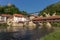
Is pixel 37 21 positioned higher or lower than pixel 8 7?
lower

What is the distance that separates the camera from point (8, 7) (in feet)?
439

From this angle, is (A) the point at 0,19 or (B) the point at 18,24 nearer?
(B) the point at 18,24

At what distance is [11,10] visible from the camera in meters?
Answer: 131

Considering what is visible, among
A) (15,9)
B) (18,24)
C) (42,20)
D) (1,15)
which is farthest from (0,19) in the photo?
(42,20)

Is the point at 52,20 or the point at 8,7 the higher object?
the point at 8,7

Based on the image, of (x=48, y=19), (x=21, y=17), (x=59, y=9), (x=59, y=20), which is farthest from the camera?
(x=59, y=9)

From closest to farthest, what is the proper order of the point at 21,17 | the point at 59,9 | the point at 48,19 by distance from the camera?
the point at 48,19, the point at 21,17, the point at 59,9

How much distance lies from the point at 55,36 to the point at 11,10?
106m

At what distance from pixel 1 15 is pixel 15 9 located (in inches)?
436

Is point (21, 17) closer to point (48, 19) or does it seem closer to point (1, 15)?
point (1, 15)

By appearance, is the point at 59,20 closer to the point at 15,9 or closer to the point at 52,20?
the point at 52,20

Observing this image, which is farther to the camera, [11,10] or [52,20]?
[11,10]

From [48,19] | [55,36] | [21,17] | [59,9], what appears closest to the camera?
[55,36]

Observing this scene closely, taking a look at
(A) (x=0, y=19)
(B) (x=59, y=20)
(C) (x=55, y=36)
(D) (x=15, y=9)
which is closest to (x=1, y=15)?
(A) (x=0, y=19)
